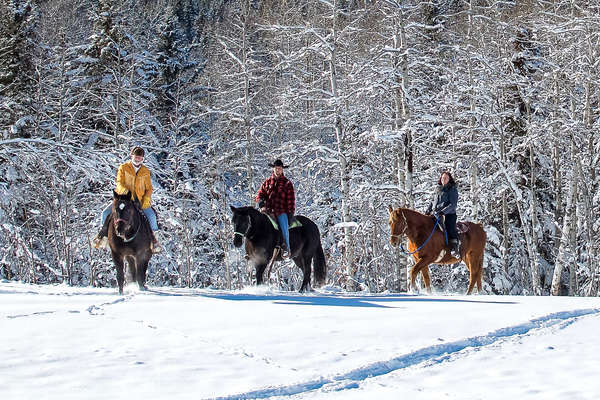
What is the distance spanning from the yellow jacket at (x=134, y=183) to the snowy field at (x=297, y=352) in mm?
2618

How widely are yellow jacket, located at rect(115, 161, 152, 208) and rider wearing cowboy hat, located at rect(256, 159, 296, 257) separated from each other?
79.1 inches

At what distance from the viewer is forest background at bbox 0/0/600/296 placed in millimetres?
18609

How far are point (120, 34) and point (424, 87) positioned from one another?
15.4m

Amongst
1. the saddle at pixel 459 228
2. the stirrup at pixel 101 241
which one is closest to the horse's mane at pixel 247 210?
the stirrup at pixel 101 241

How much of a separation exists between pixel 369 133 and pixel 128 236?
974cm

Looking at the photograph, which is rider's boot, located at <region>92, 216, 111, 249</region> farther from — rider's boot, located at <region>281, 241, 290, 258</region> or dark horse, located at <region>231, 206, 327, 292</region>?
rider's boot, located at <region>281, 241, 290, 258</region>

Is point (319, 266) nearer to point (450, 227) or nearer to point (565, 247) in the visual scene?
point (450, 227)

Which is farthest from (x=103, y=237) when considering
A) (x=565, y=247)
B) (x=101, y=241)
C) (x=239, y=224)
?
(x=565, y=247)

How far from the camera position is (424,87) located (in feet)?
65.0

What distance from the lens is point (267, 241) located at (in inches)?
401

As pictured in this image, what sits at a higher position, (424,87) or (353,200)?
(424,87)

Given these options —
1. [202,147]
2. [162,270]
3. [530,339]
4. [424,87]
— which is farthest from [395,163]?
[530,339]

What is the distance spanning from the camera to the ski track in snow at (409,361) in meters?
3.92

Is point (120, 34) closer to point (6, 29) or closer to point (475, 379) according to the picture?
point (6, 29)
